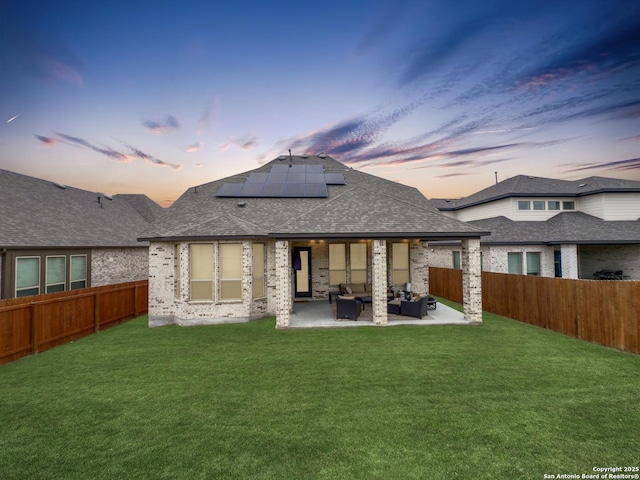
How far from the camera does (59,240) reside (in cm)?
1279

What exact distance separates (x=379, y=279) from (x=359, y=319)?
79.1 inches

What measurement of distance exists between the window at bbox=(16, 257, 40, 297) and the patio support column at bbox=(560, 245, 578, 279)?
26.7 meters

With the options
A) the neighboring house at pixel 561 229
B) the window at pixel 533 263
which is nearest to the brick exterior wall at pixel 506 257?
the neighboring house at pixel 561 229

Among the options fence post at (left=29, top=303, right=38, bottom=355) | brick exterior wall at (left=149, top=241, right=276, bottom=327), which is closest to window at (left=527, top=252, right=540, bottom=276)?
brick exterior wall at (left=149, top=241, right=276, bottom=327)

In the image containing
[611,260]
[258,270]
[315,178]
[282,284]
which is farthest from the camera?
[611,260]

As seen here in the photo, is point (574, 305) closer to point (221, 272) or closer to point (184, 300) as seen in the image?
point (221, 272)

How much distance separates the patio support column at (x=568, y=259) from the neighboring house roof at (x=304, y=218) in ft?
29.4

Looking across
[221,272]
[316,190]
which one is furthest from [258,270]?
[316,190]

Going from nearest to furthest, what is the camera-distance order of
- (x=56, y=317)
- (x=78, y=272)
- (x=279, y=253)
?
1. (x=56, y=317)
2. (x=279, y=253)
3. (x=78, y=272)

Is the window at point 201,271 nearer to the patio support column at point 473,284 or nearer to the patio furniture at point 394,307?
the patio furniture at point 394,307

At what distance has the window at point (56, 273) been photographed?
12.3 metres

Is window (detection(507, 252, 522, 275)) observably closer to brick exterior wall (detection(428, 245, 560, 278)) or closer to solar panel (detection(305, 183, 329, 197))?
brick exterior wall (detection(428, 245, 560, 278))

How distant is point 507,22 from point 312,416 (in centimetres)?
2013

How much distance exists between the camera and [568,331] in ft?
28.9
